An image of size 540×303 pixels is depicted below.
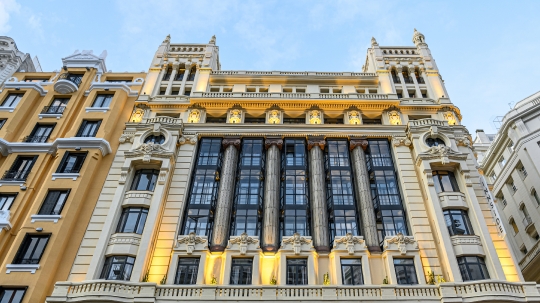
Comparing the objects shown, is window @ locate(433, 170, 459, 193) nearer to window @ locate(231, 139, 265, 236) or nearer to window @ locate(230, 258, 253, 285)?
window @ locate(231, 139, 265, 236)

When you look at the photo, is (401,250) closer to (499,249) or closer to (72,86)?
(499,249)

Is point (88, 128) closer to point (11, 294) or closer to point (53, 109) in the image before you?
point (53, 109)

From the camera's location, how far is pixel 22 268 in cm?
3081

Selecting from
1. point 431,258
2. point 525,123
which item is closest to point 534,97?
point 525,123

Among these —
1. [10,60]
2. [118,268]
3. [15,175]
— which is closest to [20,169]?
[15,175]

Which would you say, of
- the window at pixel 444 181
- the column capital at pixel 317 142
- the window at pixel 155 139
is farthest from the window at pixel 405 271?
the window at pixel 155 139

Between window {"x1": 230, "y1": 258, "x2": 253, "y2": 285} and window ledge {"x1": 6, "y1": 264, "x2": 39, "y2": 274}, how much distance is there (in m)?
14.5

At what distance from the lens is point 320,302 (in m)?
29.2

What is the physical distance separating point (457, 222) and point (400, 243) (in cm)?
556

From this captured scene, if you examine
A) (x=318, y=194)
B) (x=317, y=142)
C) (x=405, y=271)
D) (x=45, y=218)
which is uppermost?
(x=317, y=142)

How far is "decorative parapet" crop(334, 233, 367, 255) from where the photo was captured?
33500 millimetres

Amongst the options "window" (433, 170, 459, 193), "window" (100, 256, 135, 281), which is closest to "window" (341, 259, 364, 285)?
"window" (433, 170, 459, 193)

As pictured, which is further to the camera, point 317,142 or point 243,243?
point 317,142

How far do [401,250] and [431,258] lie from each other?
2463 millimetres
